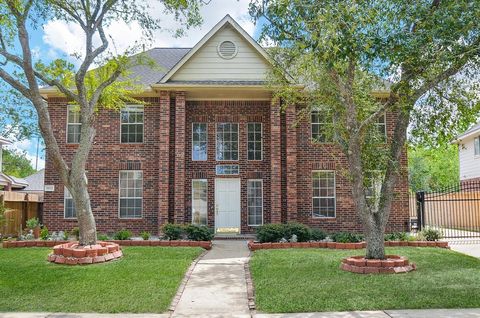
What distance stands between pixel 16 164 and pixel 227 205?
48.7 m

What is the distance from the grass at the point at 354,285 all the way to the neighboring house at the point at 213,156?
5785 mm

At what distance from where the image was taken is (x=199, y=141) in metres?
17.0

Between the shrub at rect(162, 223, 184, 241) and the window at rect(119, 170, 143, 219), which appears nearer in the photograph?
the shrub at rect(162, 223, 184, 241)

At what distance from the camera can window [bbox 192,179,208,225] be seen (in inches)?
648

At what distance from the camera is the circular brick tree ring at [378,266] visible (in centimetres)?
878

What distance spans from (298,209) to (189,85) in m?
6.22

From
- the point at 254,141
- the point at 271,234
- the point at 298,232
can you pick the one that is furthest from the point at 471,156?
the point at 271,234

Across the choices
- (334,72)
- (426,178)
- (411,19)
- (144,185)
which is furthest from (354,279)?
(426,178)

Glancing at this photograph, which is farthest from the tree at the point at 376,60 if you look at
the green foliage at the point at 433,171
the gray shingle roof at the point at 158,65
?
the green foliage at the point at 433,171

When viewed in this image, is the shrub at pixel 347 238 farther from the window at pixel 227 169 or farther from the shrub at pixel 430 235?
the window at pixel 227 169

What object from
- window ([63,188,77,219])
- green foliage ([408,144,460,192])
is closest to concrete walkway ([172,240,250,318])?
window ([63,188,77,219])

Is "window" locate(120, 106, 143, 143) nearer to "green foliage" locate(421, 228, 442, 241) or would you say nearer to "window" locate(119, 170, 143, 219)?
"window" locate(119, 170, 143, 219)

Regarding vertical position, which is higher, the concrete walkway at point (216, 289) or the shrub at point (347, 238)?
the shrub at point (347, 238)

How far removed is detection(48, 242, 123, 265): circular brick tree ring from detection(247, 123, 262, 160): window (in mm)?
7809
